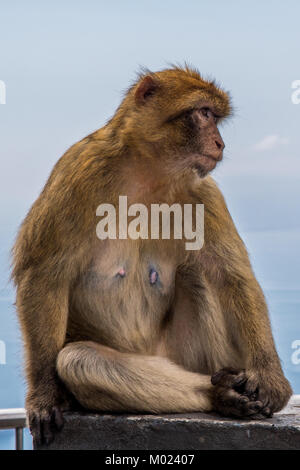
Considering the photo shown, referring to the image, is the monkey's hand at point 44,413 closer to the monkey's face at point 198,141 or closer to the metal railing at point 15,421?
the metal railing at point 15,421

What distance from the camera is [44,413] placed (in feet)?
11.7

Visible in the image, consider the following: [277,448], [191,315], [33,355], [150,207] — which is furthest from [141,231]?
[277,448]

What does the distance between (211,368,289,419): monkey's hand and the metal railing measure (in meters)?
1.33

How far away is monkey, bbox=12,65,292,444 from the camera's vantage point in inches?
140

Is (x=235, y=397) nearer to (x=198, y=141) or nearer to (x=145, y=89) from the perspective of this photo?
(x=198, y=141)

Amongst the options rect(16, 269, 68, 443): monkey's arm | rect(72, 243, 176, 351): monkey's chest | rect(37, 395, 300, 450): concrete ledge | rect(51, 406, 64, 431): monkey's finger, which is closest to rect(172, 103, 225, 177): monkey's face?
rect(72, 243, 176, 351): monkey's chest

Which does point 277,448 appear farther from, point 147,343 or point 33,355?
point 33,355

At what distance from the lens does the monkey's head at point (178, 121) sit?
11.9ft

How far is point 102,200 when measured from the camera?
3.60 metres

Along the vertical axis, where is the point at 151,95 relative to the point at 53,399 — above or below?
above

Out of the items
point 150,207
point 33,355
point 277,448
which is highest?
point 150,207

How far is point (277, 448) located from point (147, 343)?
30.9 inches

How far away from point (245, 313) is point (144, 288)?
49 cm

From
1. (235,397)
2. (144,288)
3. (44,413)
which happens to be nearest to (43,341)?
(44,413)
